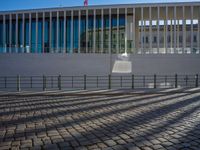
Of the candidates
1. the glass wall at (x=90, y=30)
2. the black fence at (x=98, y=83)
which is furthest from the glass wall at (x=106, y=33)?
the black fence at (x=98, y=83)

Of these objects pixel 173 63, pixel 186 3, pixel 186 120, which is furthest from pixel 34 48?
pixel 186 120

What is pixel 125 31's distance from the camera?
35.3 meters

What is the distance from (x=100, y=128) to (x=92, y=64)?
65.3 ft

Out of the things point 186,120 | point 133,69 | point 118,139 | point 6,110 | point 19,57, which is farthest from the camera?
point 19,57

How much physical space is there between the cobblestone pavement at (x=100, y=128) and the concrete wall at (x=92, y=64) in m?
16.7

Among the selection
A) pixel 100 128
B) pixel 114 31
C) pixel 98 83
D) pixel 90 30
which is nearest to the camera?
pixel 100 128

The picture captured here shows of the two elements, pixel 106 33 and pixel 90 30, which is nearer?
pixel 106 33

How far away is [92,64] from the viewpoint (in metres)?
26.1

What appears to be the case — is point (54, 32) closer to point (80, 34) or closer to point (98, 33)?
point (80, 34)

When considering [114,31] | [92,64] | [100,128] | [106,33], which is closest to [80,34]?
[106,33]

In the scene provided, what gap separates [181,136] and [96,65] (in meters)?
20.7

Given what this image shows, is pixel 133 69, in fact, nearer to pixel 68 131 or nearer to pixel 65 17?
pixel 65 17

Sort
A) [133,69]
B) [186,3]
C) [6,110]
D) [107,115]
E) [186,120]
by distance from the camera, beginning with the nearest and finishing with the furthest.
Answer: [186,120], [107,115], [6,110], [133,69], [186,3]

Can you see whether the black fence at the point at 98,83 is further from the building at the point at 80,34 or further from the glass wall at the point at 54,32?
the glass wall at the point at 54,32
